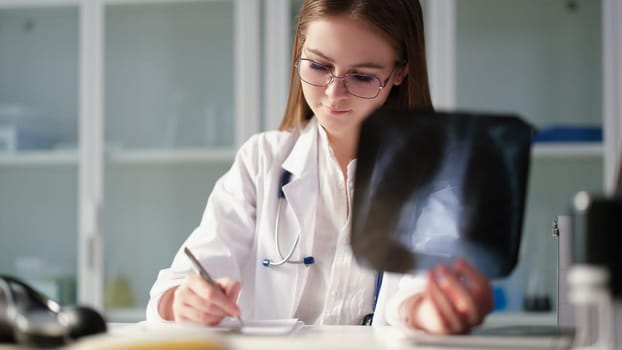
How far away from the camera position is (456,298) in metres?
0.80

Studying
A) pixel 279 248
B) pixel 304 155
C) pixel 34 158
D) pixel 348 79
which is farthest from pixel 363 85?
pixel 34 158

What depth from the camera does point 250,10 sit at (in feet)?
8.54

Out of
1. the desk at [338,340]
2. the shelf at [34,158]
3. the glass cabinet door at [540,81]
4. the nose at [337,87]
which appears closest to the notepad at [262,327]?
the desk at [338,340]

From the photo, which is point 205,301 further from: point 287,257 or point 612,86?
point 612,86

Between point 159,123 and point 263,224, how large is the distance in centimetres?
153

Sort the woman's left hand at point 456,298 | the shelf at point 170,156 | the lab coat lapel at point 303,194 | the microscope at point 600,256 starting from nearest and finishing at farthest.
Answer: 1. the microscope at point 600,256
2. the woman's left hand at point 456,298
3. the lab coat lapel at point 303,194
4. the shelf at point 170,156

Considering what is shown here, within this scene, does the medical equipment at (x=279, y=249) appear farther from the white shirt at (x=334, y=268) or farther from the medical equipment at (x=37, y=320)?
the medical equipment at (x=37, y=320)

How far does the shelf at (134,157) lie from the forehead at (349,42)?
1426mm

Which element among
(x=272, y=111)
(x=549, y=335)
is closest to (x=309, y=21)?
(x=549, y=335)

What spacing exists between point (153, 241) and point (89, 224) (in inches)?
10.8

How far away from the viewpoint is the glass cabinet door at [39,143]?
109 inches

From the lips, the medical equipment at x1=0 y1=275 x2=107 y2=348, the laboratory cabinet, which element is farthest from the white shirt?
the laboratory cabinet

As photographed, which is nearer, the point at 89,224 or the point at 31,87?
the point at 89,224

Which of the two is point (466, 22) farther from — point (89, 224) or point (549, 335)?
point (549, 335)
